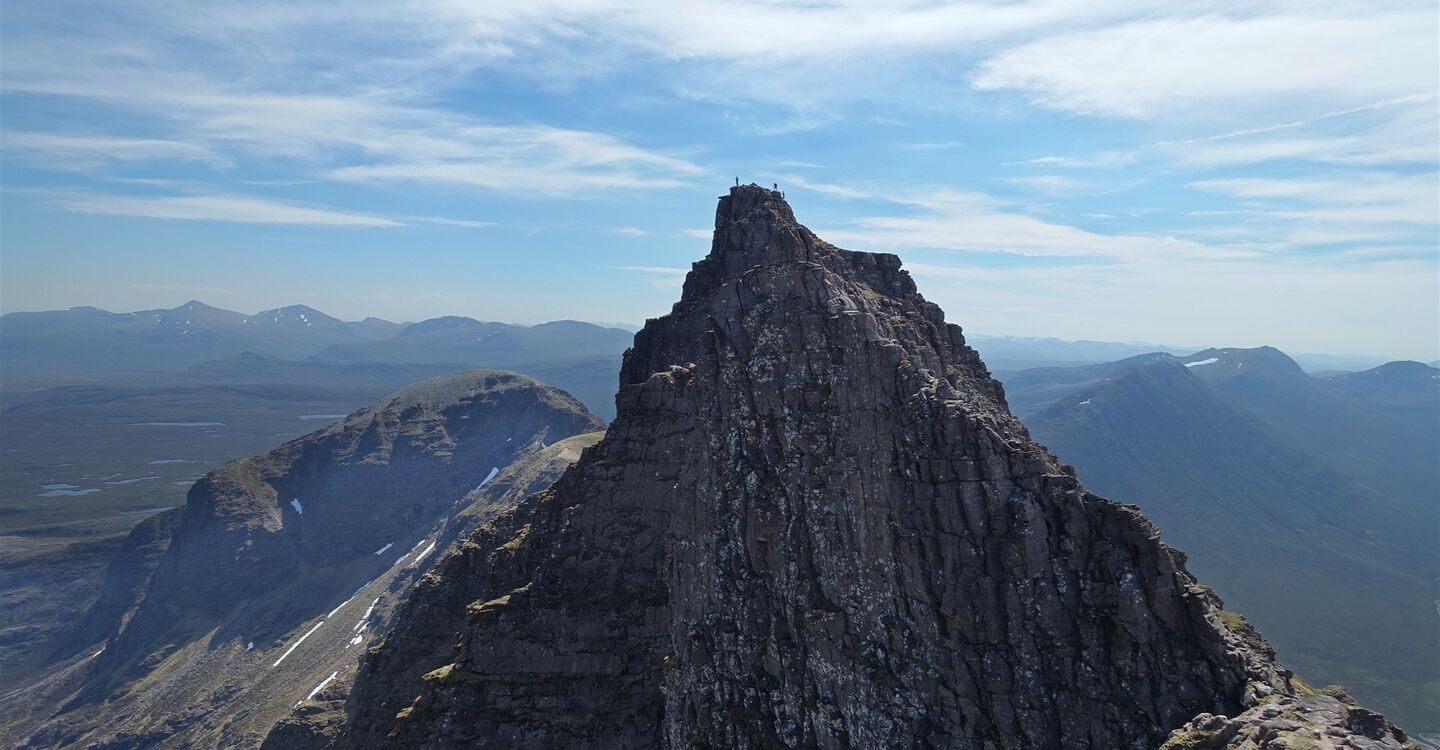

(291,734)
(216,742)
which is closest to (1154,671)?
(291,734)

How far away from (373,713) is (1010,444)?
235 feet

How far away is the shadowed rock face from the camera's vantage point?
45.3m

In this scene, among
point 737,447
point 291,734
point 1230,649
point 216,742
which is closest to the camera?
point 1230,649

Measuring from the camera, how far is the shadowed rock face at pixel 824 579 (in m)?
45.3

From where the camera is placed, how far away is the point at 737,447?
6166 centimetres

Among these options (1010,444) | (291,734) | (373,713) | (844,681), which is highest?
(1010,444)

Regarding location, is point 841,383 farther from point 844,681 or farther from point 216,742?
point 216,742

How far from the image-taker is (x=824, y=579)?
55.3 metres

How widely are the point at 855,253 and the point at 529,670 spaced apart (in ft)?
166

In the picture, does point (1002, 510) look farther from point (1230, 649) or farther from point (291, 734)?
point (291, 734)

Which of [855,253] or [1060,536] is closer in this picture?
[1060,536]

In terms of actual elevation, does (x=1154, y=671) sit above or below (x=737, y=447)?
below

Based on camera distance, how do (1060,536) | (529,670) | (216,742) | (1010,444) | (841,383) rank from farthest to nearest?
(216,742) → (529,670) → (841,383) → (1010,444) → (1060,536)

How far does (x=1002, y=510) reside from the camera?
48781 mm
